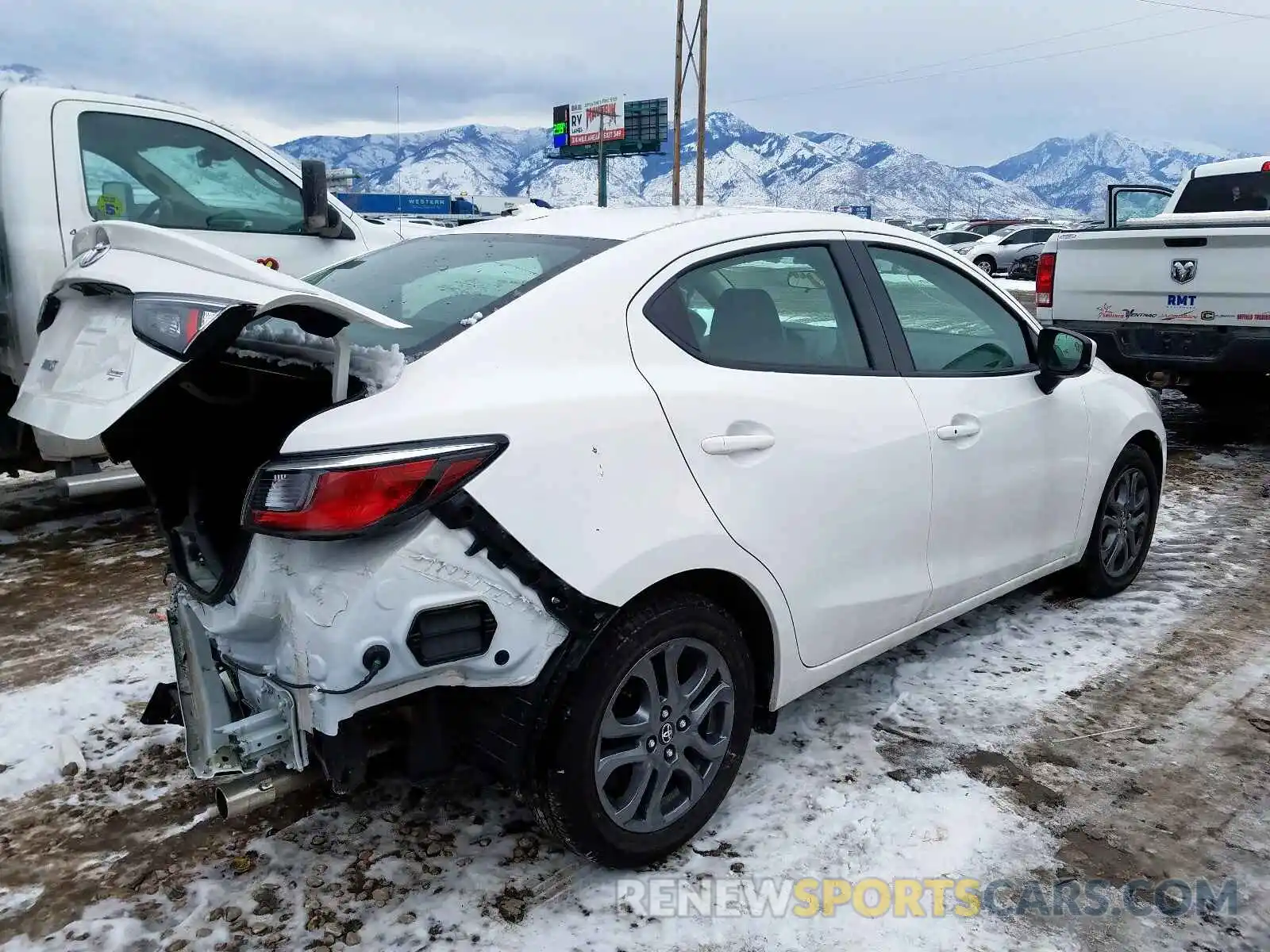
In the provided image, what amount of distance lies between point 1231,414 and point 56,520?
9.82 metres

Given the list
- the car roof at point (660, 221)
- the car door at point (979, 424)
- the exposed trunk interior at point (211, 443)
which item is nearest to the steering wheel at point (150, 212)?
the car roof at point (660, 221)

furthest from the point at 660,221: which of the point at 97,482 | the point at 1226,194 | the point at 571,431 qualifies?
the point at 1226,194

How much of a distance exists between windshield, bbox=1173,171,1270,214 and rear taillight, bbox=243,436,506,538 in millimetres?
9144

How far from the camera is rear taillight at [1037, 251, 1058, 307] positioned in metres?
7.72

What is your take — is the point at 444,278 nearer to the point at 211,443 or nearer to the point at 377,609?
the point at 211,443

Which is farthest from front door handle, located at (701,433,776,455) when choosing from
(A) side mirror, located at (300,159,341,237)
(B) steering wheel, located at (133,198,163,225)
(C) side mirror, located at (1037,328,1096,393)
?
(B) steering wheel, located at (133,198,163,225)

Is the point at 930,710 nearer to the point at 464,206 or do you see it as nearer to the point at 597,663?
the point at 597,663

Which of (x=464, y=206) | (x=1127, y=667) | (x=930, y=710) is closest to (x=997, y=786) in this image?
(x=930, y=710)

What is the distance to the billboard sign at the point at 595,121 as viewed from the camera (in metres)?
75.2

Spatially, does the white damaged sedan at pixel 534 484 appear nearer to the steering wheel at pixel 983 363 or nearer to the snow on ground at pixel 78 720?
the steering wheel at pixel 983 363

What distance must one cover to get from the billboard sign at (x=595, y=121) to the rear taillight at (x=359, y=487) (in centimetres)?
7596

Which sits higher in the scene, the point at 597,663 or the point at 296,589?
the point at 296,589

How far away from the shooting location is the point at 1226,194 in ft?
30.4

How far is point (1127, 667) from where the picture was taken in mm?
3805
